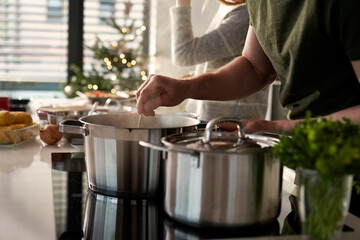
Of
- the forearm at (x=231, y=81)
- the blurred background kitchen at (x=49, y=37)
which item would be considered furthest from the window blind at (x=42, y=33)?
the forearm at (x=231, y=81)

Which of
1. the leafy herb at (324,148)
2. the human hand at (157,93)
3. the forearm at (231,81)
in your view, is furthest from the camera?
the forearm at (231,81)

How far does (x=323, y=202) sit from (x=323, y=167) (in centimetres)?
6

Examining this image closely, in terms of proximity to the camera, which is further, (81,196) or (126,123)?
(126,123)

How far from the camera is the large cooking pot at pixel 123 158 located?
35.5 inches

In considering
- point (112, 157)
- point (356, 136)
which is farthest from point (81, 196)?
point (356, 136)

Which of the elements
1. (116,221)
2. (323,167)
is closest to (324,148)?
(323,167)

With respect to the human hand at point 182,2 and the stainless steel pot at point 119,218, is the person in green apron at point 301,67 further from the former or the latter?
the human hand at point 182,2

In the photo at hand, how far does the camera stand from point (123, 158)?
0.92 metres

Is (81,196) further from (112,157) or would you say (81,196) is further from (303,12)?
(303,12)

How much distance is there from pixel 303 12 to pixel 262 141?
0.41 meters

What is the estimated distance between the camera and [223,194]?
0.72 m

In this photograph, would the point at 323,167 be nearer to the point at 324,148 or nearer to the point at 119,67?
the point at 324,148

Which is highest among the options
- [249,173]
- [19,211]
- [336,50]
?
[336,50]

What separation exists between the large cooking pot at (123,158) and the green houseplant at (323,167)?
33cm
